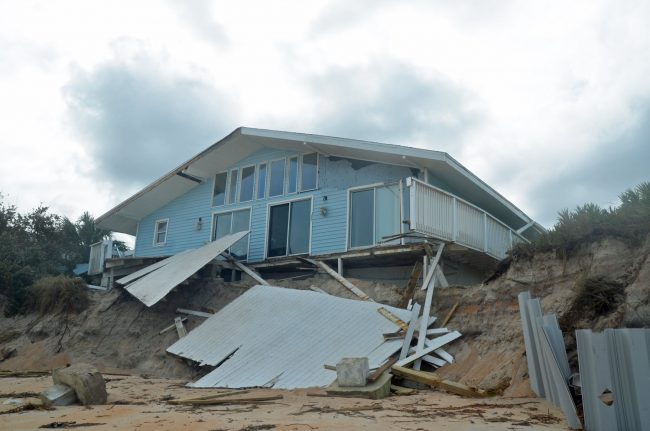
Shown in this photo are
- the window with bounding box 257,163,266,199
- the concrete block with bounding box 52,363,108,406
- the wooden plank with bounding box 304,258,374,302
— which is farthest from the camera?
the window with bounding box 257,163,266,199

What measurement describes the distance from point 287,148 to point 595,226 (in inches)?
387

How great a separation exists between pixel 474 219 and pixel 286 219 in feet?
18.6

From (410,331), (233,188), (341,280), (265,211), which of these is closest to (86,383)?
(410,331)

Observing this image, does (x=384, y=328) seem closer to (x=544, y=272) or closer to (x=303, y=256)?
(x=544, y=272)

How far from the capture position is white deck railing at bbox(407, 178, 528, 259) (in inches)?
489

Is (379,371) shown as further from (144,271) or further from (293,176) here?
(144,271)

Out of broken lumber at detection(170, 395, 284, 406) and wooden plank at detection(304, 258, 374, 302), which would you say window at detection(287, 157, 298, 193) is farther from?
broken lumber at detection(170, 395, 284, 406)

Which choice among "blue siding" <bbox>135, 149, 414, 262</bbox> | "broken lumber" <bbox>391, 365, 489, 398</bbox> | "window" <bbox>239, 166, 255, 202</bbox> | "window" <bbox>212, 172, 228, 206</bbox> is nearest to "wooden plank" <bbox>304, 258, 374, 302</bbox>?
"blue siding" <bbox>135, 149, 414, 262</bbox>

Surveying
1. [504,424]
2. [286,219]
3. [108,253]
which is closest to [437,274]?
[286,219]

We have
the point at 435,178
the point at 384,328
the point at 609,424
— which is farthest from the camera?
the point at 435,178

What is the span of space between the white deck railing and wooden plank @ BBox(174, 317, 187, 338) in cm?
623

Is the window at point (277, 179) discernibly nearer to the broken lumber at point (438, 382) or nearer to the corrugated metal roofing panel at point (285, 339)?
the corrugated metal roofing panel at point (285, 339)

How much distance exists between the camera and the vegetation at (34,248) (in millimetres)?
→ 16625

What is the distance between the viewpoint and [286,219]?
16531 mm
